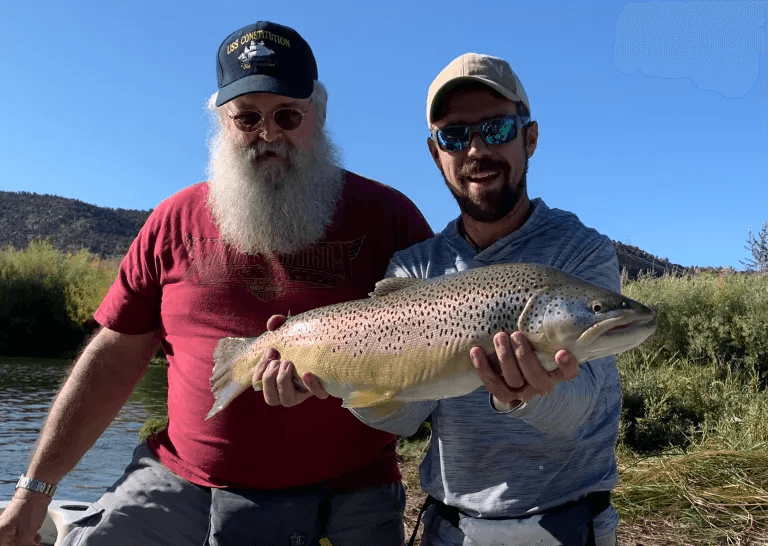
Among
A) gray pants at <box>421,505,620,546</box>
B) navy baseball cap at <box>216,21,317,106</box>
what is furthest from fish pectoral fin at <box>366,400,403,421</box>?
navy baseball cap at <box>216,21,317,106</box>

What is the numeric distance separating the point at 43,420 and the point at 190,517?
27.2 feet

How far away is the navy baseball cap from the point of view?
3.98 meters

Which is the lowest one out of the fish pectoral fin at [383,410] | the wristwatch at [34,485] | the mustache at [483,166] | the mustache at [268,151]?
the wristwatch at [34,485]

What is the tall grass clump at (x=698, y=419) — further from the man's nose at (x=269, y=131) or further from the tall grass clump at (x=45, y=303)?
the tall grass clump at (x=45, y=303)

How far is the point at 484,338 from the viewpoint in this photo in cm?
265

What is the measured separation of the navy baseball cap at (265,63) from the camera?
398 centimetres

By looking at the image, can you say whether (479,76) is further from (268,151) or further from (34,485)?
(34,485)

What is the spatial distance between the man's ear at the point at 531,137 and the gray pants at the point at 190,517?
1.87 meters

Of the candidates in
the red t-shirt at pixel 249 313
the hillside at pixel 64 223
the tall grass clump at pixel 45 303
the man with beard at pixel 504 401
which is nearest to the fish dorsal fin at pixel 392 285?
the man with beard at pixel 504 401

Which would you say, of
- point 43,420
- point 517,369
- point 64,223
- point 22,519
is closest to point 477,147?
point 517,369

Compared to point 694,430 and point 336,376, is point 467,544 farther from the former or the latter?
point 694,430

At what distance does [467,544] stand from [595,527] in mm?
534

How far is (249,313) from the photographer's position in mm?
3709

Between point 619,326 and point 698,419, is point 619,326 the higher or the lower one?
the higher one
